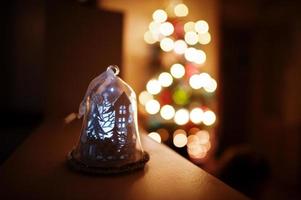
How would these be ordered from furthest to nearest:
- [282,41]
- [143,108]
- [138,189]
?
[282,41], [143,108], [138,189]

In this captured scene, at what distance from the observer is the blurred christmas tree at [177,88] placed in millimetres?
2648

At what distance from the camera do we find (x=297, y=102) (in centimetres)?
288

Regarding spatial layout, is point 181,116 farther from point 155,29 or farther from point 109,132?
point 109,132

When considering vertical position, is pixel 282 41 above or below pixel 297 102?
above

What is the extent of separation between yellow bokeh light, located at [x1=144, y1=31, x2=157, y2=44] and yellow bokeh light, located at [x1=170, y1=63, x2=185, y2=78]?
0.33 metres

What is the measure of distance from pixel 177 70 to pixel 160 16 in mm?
513

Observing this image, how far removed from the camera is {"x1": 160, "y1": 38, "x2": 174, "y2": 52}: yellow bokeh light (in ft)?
8.80

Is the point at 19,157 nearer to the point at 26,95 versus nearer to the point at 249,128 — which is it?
the point at 26,95

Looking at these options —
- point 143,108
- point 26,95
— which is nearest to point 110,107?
point 26,95

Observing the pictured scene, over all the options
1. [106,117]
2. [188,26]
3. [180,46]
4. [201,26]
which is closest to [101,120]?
[106,117]

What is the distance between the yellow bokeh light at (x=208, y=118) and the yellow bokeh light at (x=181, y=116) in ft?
0.70

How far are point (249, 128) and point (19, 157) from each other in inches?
128

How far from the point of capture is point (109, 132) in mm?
553

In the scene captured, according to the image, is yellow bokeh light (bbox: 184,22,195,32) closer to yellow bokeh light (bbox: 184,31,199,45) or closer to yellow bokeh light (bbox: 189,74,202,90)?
yellow bokeh light (bbox: 184,31,199,45)
